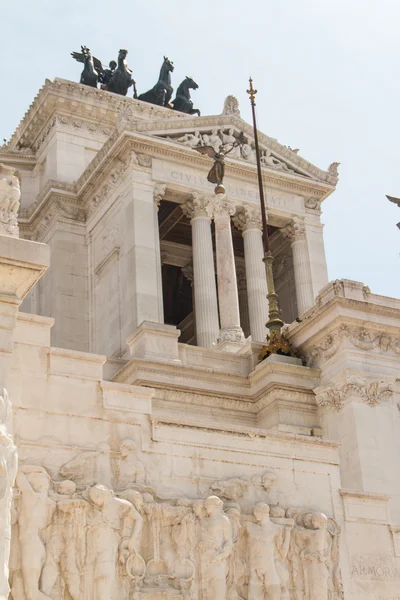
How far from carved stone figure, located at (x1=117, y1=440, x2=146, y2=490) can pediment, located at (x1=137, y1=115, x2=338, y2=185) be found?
90.8ft

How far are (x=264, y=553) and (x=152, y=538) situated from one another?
2.31m

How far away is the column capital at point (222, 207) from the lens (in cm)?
4769

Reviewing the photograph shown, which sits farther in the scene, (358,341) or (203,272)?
(203,272)

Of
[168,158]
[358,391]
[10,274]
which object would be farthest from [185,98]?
[10,274]

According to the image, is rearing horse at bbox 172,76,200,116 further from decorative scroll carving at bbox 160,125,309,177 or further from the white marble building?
decorative scroll carving at bbox 160,125,309,177

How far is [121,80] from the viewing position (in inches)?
2304

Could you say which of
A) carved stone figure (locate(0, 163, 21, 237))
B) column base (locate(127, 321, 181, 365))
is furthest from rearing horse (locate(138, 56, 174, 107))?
carved stone figure (locate(0, 163, 21, 237))

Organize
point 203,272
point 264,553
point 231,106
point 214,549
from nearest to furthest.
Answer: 1. point 214,549
2. point 264,553
3. point 203,272
4. point 231,106

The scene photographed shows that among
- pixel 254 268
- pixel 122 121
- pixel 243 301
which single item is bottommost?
pixel 254 268

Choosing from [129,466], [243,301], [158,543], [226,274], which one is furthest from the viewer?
[243,301]

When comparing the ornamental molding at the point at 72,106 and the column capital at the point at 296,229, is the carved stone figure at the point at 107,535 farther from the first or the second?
the ornamental molding at the point at 72,106

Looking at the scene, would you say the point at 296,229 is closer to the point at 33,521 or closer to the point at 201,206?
the point at 201,206

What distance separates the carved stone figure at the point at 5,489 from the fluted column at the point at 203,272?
2590 centimetres

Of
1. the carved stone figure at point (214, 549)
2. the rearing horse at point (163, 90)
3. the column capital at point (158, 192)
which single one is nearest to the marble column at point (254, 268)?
the column capital at point (158, 192)
